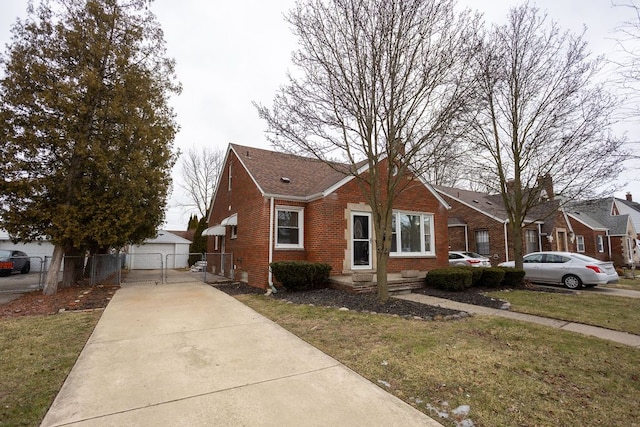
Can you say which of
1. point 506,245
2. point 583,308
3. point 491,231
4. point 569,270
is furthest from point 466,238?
point 583,308

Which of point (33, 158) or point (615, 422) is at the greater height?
point (33, 158)

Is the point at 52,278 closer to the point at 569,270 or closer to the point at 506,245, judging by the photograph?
the point at 569,270

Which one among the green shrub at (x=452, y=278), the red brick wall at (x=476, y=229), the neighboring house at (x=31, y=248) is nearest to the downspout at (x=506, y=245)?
the red brick wall at (x=476, y=229)

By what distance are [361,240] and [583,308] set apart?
684cm

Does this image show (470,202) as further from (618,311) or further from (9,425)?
(9,425)

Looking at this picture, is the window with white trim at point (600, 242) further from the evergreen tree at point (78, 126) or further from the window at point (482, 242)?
the evergreen tree at point (78, 126)

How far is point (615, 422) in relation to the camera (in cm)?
306

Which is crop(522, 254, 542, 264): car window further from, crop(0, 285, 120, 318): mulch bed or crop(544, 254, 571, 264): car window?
crop(0, 285, 120, 318): mulch bed

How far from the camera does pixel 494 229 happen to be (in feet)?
72.1

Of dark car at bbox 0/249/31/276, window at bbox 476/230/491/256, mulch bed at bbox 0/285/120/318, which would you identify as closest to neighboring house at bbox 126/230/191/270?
dark car at bbox 0/249/31/276

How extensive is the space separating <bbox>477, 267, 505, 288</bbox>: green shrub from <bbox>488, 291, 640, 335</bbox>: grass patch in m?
0.74

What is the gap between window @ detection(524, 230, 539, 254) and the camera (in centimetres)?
2292

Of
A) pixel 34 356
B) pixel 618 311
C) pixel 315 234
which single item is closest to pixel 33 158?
pixel 34 356

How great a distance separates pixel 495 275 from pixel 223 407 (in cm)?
1156
